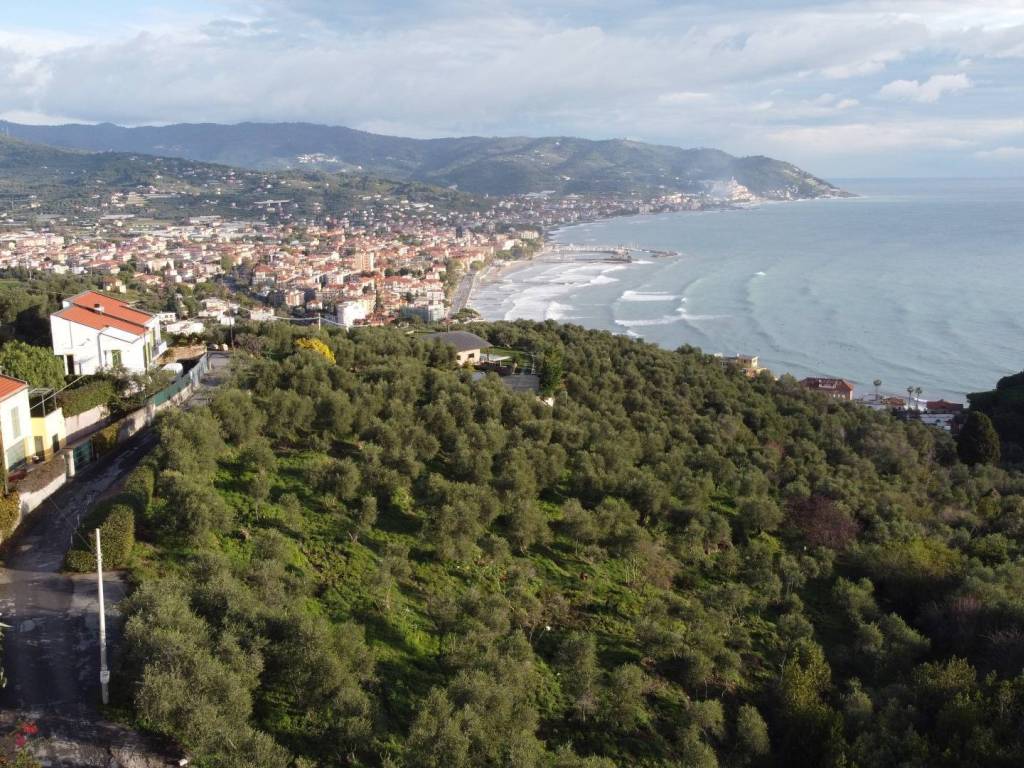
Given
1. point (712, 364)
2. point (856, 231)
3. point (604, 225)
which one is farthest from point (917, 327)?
point (604, 225)

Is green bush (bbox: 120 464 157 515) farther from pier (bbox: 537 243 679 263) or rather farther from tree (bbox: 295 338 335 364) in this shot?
pier (bbox: 537 243 679 263)

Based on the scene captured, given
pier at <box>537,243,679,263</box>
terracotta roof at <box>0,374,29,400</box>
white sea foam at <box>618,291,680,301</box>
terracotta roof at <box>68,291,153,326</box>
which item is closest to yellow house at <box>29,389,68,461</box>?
terracotta roof at <box>0,374,29,400</box>

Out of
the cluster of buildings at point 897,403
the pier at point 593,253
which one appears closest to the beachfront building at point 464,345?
the cluster of buildings at point 897,403

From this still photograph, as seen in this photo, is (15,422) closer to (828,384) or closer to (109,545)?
(109,545)

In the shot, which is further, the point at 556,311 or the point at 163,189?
the point at 163,189

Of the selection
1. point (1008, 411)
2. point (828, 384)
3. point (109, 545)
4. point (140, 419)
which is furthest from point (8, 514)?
point (828, 384)

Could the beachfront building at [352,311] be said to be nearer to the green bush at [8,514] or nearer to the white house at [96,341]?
the white house at [96,341]

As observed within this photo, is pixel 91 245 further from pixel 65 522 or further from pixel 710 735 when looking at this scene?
pixel 710 735
